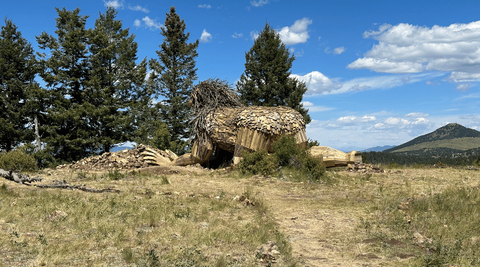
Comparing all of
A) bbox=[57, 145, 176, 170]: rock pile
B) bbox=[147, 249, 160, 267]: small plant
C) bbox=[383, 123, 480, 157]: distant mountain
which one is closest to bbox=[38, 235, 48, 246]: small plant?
bbox=[147, 249, 160, 267]: small plant

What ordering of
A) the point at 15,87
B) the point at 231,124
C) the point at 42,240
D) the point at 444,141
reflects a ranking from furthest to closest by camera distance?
the point at 444,141 → the point at 15,87 → the point at 231,124 → the point at 42,240

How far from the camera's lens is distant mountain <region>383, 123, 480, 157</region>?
136 meters

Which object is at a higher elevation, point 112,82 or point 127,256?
point 112,82

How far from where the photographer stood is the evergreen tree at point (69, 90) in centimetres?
2430

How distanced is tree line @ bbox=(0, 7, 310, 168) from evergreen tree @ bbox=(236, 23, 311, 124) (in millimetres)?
71

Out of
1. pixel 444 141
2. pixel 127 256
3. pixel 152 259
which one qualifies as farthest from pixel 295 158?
pixel 444 141

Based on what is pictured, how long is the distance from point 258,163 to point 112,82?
1700cm

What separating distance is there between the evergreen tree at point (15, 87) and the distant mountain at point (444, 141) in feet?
421

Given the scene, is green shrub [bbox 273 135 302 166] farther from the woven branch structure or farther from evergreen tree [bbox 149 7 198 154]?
evergreen tree [bbox 149 7 198 154]

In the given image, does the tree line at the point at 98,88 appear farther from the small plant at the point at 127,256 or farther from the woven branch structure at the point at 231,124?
the small plant at the point at 127,256

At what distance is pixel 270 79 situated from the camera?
2544 centimetres

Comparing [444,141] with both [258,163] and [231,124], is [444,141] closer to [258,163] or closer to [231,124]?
[231,124]

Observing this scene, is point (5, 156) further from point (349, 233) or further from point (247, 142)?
point (349, 233)

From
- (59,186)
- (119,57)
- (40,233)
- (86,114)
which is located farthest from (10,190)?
(119,57)
